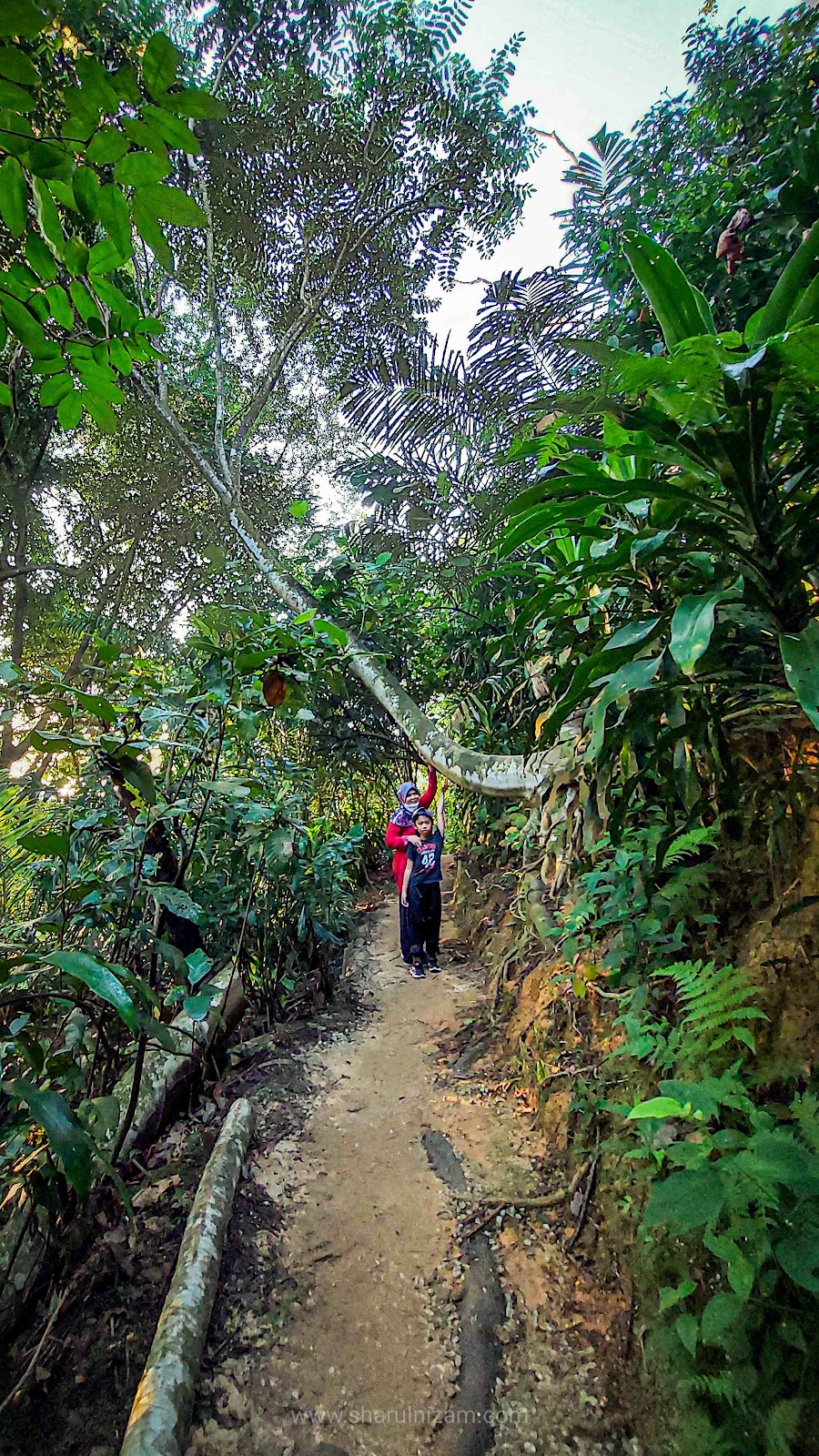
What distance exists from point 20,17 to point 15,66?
0.17 feet

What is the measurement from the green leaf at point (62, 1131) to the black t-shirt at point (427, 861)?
327 centimetres

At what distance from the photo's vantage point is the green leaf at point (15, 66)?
2.11 ft

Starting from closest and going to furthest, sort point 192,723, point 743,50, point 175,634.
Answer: point 192,723, point 743,50, point 175,634

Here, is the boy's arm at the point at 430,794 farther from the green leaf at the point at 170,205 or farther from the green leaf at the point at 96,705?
the green leaf at the point at 170,205

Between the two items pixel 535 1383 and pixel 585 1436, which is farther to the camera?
pixel 535 1383

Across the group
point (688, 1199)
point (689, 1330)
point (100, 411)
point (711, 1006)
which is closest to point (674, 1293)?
point (689, 1330)

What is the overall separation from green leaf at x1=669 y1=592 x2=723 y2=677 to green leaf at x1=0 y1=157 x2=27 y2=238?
1.12 meters

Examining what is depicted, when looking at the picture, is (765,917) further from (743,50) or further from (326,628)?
(743,50)

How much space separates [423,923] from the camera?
13.7 ft

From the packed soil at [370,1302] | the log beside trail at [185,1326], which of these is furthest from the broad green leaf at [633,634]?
the log beside trail at [185,1326]

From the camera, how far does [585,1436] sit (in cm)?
127

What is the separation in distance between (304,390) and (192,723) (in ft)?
22.4

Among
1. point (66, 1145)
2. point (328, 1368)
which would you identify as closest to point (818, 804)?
point (66, 1145)

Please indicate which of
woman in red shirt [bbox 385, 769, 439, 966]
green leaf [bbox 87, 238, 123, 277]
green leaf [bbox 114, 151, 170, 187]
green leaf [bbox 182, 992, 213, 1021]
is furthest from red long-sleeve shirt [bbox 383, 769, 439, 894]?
green leaf [bbox 114, 151, 170, 187]
